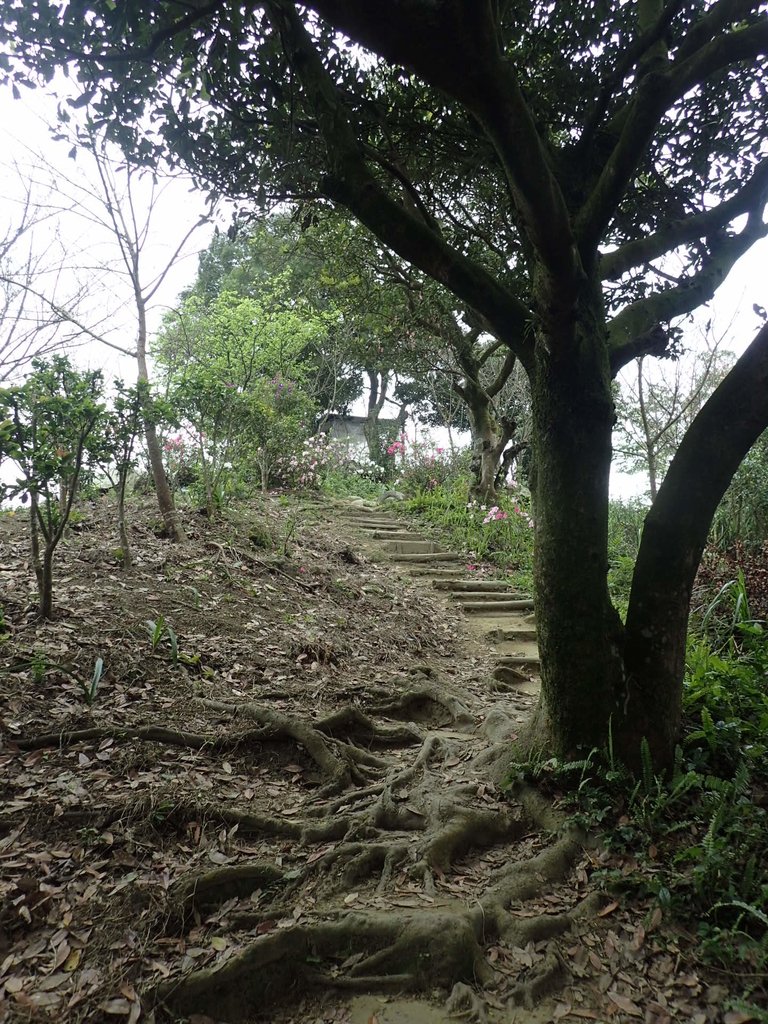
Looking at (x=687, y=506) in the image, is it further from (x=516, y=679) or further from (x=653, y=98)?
(x=516, y=679)

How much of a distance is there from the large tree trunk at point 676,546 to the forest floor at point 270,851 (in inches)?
27.5

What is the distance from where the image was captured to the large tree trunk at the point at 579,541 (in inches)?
116

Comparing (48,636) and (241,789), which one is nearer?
(241,789)

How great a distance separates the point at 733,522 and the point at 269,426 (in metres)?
7.64

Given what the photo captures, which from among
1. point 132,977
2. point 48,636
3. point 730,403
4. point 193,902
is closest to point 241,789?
point 193,902

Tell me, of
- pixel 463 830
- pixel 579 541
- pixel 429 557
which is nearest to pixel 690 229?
pixel 579 541

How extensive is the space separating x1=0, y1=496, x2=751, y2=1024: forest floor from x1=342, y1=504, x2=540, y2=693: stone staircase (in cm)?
104

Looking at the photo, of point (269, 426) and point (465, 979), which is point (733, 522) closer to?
point (465, 979)

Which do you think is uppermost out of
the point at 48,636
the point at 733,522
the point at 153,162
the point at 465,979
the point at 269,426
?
the point at 153,162

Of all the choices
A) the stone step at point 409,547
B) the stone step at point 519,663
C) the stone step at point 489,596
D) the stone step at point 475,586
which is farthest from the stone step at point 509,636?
the stone step at point 409,547

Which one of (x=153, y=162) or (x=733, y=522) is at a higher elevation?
(x=153, y=162)

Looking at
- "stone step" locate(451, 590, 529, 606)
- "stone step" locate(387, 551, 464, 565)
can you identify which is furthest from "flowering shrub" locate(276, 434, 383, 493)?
"stone step" locate(451, 590, 529, 606)

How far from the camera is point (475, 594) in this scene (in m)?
8.15

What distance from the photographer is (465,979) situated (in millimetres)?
2223
